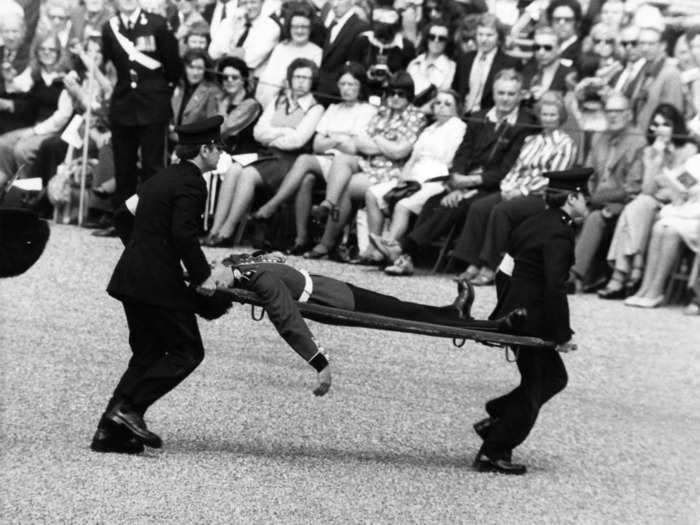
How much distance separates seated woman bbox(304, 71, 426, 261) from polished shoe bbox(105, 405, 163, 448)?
5871 millimetres

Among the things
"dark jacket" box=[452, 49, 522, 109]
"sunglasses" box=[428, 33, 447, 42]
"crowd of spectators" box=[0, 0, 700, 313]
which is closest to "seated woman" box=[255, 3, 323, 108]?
"crowd of spectators" box=[0, 0, 700, 313]

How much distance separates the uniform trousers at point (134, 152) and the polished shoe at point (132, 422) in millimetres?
6618

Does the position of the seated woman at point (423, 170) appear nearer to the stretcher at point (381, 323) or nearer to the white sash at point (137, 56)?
the white sash at point (137, 56)

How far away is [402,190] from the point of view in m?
13.4

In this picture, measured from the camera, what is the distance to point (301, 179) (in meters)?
13.8

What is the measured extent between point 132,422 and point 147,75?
688 centimetres

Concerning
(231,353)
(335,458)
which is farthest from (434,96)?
(335,458)

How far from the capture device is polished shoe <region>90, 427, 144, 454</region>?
7.78 meters

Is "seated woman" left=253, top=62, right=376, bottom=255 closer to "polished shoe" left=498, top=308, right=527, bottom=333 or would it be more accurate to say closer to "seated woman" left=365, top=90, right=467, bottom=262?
"seated woman" left=365, top=90, right=467, bottom=262

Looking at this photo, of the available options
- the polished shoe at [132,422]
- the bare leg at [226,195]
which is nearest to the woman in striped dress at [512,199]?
the bare leg at [226,195]

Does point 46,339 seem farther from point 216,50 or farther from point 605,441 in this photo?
point 216,50

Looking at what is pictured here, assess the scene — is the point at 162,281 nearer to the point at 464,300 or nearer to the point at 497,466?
the point at 464,300

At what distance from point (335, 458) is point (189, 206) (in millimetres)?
1431

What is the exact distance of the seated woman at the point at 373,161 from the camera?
1354cm
